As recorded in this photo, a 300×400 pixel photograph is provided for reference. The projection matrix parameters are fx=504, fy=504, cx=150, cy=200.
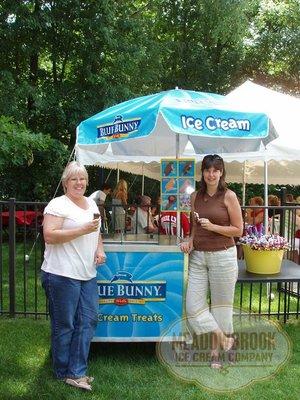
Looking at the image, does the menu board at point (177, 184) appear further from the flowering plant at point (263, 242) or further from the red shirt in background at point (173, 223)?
the red shirt in background at point (173, 223)

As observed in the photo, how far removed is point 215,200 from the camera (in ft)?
14.0

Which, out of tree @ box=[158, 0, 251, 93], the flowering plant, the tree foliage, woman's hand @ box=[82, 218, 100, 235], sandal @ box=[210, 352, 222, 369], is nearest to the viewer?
woman's hand @ box=[82, 218, 100, 235]

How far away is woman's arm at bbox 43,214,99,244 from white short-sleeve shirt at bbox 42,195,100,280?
0.05m

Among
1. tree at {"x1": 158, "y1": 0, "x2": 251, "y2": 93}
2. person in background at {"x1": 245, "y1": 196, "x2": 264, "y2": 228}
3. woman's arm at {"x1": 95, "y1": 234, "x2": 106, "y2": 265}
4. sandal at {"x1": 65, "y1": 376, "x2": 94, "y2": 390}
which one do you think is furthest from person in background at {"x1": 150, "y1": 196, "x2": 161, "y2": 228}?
tree at {"x1": 158, "y1": 0, "x2": 251, "y2": 93}

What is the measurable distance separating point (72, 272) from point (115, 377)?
1059 millimetres

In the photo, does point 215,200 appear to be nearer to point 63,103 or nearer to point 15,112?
point 15,112

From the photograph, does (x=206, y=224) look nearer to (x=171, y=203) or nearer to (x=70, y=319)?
(x=171, y=203)

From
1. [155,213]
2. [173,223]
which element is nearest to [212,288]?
[173,223]

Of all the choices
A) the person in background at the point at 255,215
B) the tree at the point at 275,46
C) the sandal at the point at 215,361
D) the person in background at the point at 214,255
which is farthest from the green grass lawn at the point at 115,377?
the tree at the point at 275,46

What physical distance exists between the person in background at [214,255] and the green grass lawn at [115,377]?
0.47 m

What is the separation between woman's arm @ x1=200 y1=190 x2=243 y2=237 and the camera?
4.12 meters

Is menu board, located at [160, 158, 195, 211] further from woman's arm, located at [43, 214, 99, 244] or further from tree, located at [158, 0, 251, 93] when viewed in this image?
tree, located at [158, 0, 251, 93]

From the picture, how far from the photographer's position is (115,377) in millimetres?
4258

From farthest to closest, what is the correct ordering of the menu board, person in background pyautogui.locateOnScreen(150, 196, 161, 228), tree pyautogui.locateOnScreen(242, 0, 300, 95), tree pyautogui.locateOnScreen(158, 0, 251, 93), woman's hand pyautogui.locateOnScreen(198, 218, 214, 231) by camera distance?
tree pyautogui.locateOnScreen(242, 0, 300, 95)
tree pyautogui.locateOnScreen(158, 0, 251, 93)
person in background pyautogui.locateOnScreen(150, 196, 161, 228)
the menu board
woman's hand pyautogui.locateOnScreen(198, 218, 214, 231)
